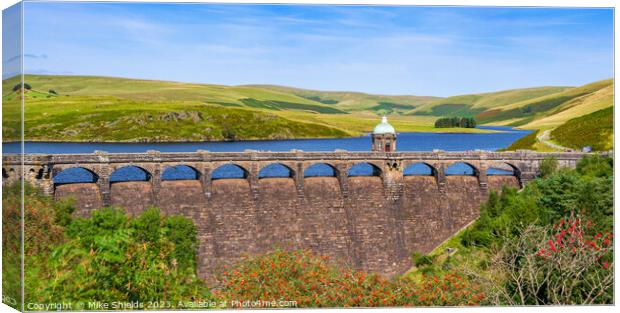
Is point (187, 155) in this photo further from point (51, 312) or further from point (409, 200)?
point (51, 312)

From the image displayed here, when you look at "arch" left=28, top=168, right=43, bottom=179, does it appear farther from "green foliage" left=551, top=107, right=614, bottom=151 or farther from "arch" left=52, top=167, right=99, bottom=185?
"green foliage" left=551, top=107, right=614, bottom=151

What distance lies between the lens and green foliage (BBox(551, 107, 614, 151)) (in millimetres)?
96250

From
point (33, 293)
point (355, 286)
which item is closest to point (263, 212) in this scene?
point (355, 286)

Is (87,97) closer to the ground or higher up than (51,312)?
higher up

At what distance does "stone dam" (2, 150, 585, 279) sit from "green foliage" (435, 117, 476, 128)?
60187mm

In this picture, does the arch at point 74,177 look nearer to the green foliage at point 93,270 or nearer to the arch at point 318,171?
the arch at point 318,171

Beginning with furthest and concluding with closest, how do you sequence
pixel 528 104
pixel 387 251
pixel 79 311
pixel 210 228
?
1. pixel 528 104
2. pixel 387 251
3. pixel 210 228
4. pixel 79 311

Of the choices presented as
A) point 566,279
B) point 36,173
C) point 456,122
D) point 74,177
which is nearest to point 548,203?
point 566,279

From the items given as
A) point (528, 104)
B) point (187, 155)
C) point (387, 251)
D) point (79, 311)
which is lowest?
point (387, 251)

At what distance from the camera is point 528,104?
5226 inches

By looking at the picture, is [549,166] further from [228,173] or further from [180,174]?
[180,174]

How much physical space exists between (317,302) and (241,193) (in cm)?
4777

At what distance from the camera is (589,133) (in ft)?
330

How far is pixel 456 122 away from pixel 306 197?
89.0 meters
